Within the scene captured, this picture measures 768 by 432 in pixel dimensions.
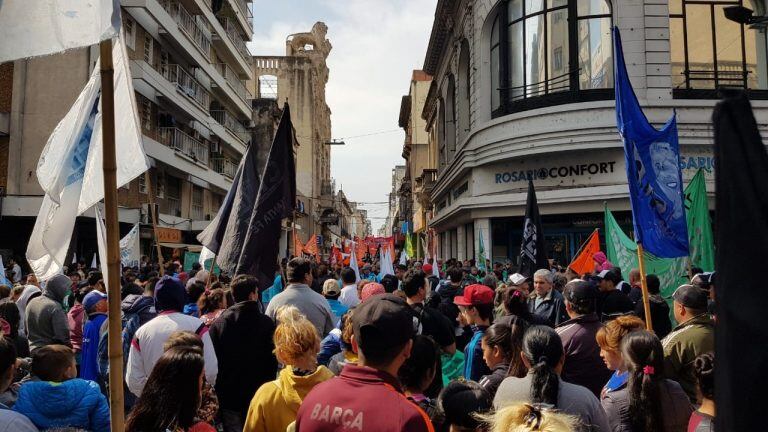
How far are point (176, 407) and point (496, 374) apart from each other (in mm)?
1968

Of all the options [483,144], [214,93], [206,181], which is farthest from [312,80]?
[483,144]

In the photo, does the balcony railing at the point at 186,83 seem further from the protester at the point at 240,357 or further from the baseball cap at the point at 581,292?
the baseball cap at the point at 581,292

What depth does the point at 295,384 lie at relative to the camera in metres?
3.35

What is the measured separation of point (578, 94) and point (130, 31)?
56.6 ft

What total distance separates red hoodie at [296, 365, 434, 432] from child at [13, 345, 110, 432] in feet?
5.99

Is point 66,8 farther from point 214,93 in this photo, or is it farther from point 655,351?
point 214,93

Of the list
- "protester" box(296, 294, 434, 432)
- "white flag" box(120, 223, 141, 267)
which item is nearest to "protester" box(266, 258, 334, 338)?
"protester" box(296, 294, 434, 432)

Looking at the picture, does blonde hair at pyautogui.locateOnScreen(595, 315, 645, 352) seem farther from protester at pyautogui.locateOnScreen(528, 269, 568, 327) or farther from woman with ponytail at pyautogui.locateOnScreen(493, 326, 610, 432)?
protester at pyautogui.locateOnScreen(528, 269, 568, 327)

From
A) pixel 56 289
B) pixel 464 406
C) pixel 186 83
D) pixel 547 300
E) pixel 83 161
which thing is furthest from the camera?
pixel 186 83

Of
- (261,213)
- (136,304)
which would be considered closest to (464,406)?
(136,304)

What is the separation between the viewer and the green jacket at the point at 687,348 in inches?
165

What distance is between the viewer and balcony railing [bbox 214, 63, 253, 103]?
121 feet

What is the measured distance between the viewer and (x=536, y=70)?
770 inches

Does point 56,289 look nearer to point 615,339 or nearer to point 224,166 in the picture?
point 615,339
